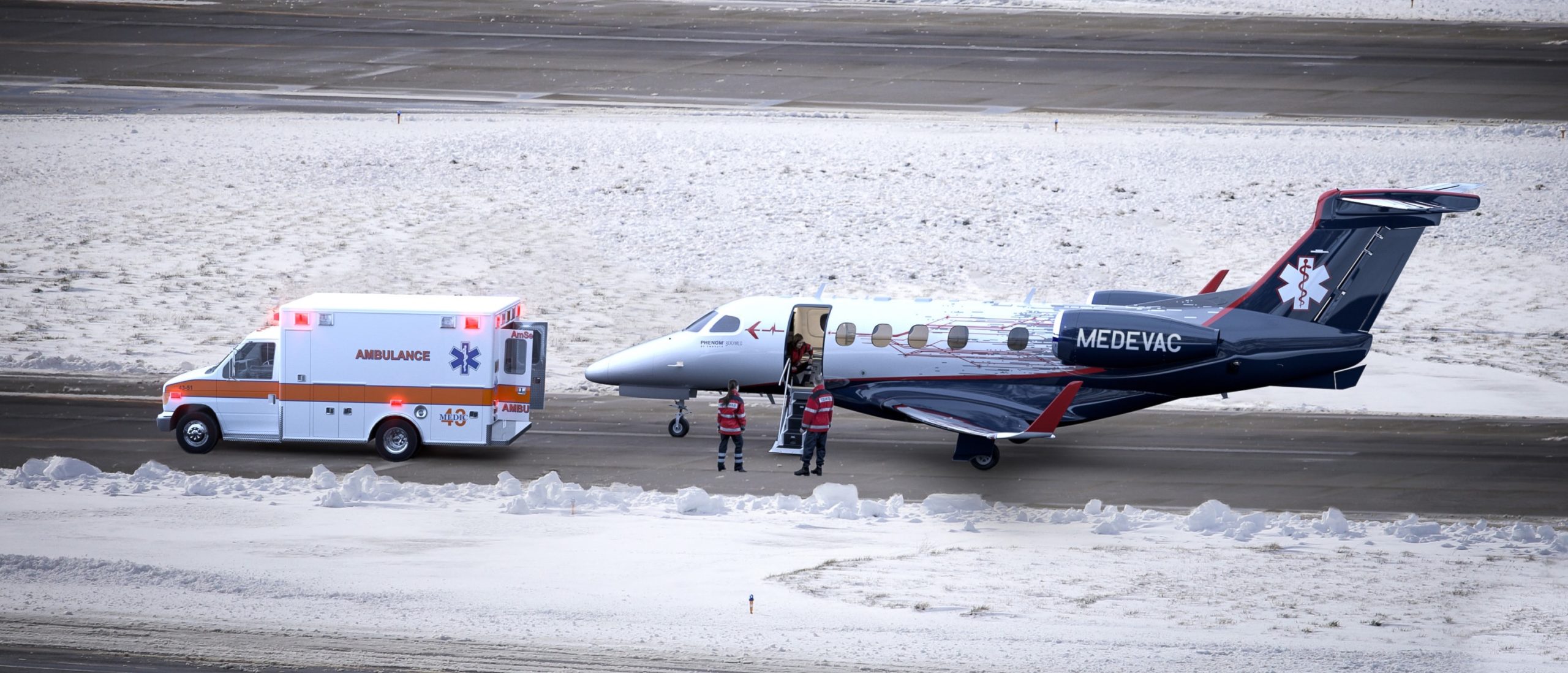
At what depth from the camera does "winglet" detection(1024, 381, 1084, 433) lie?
79.4 ft

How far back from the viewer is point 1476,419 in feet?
100

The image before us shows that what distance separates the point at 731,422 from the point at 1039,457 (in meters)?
5.68

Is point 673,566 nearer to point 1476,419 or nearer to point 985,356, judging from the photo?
point 985,356

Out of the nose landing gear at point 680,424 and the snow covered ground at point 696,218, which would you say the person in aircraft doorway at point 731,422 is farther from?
the snow covered ground at point 696,218

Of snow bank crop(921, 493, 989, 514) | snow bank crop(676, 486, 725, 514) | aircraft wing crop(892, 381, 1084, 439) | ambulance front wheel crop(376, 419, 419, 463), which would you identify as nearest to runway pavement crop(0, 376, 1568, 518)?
ambulance front wheel crop(376, 419, 419, 463)

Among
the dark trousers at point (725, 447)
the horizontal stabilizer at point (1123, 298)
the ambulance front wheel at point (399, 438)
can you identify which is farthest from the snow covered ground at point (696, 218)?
the dark trousers at point (725, 447)

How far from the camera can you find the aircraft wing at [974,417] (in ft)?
83.4

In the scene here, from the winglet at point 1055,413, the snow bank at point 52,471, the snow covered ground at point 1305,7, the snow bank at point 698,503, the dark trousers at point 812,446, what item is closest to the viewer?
the snow bank at point 698,503

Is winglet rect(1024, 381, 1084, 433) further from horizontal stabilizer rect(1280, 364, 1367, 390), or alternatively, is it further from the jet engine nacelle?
horizontal stabilizer rect(1280, 364, 1367, 390)

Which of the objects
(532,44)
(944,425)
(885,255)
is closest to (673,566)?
(944,425)

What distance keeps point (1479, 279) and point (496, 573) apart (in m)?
29.1

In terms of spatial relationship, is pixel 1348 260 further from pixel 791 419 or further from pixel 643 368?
pixel 643 368

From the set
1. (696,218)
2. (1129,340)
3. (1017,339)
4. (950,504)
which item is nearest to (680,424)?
(1017,339)

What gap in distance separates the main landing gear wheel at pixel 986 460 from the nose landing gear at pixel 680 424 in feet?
17.2
